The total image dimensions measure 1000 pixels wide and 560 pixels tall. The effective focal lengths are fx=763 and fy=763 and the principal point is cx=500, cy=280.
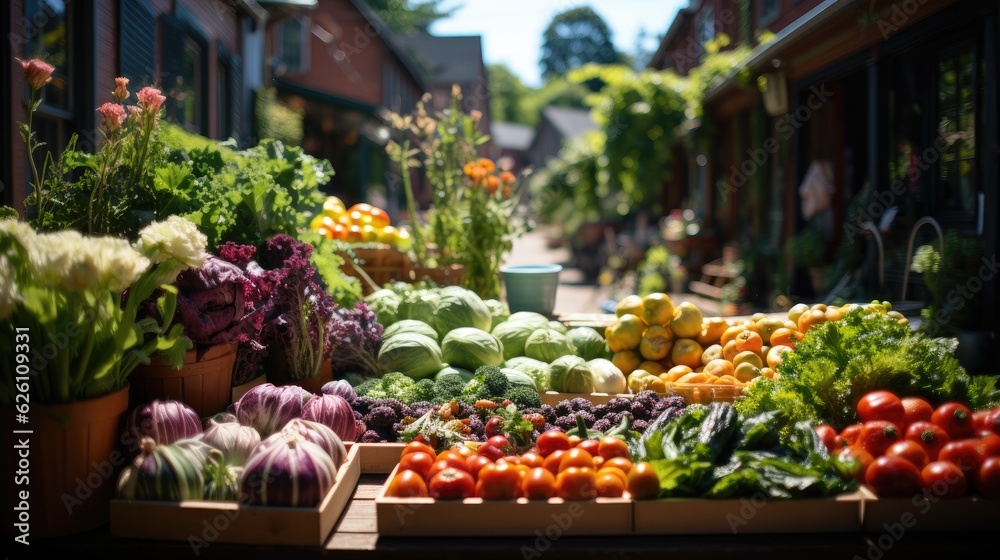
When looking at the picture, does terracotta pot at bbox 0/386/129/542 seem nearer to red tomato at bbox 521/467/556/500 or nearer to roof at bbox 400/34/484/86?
red tomato at bbox 521/467/556/500

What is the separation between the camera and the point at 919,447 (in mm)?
2699

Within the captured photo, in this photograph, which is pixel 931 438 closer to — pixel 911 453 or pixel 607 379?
pixel 911 453

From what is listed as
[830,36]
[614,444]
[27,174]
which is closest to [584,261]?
[830,36]

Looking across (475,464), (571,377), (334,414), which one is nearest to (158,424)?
(334,414)

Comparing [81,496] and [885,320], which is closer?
[81,496]

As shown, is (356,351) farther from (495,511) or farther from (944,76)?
(944,76)

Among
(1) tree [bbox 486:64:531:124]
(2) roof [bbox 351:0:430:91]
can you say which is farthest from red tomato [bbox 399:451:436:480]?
(1) tree [bbox 486:64:531:124]

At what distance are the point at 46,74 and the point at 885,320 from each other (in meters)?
3.53

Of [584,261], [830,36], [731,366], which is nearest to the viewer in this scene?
[731,366]

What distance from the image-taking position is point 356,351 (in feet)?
13.7

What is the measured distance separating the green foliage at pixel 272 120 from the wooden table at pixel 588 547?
1022 centimetres

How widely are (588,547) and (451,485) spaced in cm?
50

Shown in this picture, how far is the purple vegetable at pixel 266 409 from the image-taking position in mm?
3135

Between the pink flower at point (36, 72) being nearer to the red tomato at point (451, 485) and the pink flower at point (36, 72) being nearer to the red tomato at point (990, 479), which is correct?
the red tomato at point (451, 485)
